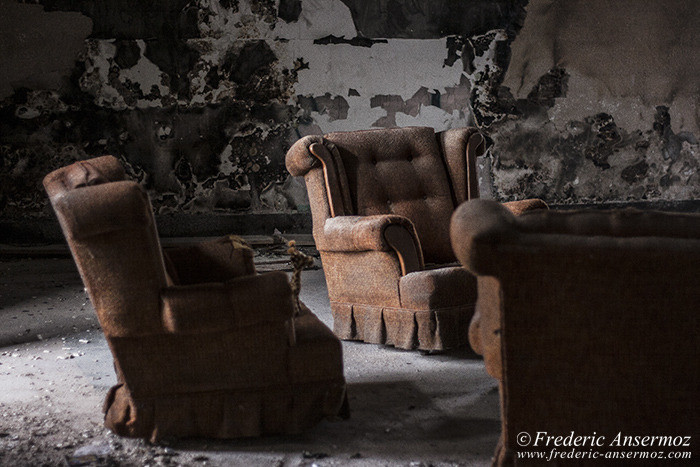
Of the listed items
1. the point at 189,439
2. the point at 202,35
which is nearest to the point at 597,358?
the point at 189,439

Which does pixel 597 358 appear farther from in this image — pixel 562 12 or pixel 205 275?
pixel 562 12

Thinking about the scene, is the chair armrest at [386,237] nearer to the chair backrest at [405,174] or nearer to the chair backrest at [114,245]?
the chair backrest at [405,174]

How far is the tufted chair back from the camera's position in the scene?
3447 millimetres

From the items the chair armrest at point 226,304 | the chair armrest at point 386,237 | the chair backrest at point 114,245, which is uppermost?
the chair backrest at point 114,245

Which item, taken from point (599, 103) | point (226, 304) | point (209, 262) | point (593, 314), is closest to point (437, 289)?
point (209, 262)

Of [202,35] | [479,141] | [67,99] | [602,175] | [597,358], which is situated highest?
[202,35]

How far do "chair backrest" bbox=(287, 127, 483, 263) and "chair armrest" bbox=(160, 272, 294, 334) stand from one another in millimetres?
1393

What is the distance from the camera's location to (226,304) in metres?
1.94

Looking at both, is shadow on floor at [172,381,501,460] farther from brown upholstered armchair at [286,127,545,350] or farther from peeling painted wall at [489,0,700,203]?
peeling painted wall at [489,0,700,203]

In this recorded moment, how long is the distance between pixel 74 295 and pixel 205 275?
7.68 feet

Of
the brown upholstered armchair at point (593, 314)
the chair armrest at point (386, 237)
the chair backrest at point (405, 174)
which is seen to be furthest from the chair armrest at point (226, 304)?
the chair backrest at point (405, 174)

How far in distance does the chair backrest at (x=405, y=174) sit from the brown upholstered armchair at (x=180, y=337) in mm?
1364

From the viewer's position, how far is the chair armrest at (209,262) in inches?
94.0

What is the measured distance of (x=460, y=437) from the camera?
6.73ft
